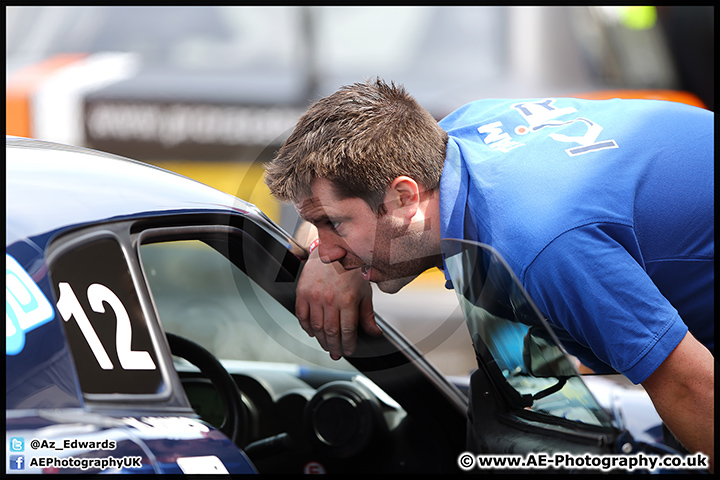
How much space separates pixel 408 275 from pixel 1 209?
0.91 metres

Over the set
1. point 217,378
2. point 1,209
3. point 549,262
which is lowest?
point 217,378

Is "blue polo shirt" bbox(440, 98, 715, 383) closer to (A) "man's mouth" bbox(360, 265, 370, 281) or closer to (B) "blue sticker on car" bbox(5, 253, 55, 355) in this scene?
(A) "man's mouth" bbox(360, 265, 370, 281)

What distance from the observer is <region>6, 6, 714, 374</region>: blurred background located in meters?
4.48

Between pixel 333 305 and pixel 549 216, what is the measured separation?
46 cm

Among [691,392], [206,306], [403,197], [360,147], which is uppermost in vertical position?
[360,147]

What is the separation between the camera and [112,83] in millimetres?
4586

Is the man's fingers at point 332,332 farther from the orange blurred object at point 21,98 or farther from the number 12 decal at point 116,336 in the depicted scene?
the orange blurred object at point 21,98

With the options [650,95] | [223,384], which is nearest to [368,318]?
[223,384]

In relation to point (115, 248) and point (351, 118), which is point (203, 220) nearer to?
point (115, 248)

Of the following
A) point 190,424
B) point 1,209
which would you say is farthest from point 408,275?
point 1,209

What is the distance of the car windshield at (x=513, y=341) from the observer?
50.5 inches

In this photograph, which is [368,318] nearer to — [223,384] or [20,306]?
[223,384]

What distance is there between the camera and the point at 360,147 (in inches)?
64.8

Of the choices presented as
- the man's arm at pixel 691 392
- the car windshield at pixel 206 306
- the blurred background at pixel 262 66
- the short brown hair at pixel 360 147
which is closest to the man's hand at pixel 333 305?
the short brown hair at pixel 360 147
